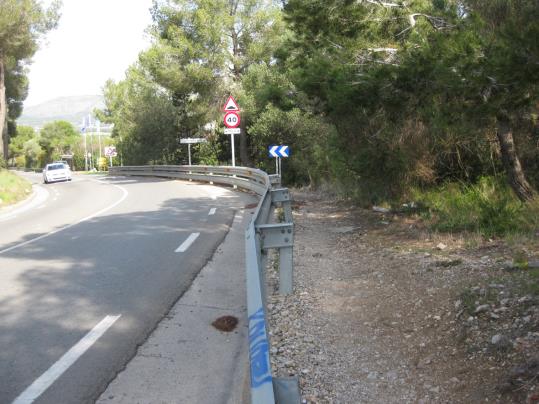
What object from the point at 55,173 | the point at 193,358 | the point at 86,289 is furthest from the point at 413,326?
the point at 55,173

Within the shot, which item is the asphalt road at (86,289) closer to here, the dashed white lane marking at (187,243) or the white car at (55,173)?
the dashed white lane marking at (187,243)

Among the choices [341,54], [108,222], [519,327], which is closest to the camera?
[519,327]

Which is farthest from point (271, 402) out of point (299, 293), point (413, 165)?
point (413, 165)

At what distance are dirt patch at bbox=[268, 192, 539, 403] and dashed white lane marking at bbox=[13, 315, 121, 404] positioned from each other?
1.66 metres

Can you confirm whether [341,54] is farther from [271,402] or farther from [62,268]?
[271,402]

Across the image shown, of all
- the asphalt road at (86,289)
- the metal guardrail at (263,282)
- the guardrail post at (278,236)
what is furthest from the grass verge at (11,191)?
the guardrail post at (278,236)

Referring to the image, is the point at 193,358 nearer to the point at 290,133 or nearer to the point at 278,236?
the point at 278,236

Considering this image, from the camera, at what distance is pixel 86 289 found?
6.85 m

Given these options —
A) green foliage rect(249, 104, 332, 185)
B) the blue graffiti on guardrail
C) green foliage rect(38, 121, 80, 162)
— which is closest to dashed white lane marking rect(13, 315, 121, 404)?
the blue graffiti on guardrail

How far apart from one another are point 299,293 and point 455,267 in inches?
72.0

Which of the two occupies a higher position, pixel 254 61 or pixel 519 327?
pixel 254 61

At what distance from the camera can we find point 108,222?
519 inches

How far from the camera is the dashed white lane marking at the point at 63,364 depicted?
3.93m

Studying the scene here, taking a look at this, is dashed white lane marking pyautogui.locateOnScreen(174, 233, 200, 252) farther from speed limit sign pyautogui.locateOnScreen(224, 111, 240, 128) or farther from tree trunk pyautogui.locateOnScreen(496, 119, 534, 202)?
speed limit sign pyautogui.locateOnScreen(224, 111, 240, 128)
